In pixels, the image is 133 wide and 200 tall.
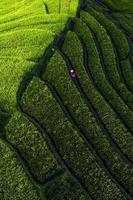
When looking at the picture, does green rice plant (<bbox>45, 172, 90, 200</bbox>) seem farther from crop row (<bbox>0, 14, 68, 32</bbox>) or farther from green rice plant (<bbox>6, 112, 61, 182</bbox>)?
crop row (<bbox>0, 14, 68, 32</bbox>)

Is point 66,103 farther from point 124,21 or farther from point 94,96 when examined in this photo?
point 124,21

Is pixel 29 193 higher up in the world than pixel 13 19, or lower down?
lower down

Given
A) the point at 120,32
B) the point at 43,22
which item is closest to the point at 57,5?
the point at 43,22

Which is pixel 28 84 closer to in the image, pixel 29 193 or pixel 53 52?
pixel 53 52

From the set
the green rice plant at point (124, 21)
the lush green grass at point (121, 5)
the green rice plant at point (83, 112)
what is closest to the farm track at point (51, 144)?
the green rice plant at point (83, 112)

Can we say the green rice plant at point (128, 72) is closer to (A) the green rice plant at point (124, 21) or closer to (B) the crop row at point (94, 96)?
(B) the crop row at point (94, 96)

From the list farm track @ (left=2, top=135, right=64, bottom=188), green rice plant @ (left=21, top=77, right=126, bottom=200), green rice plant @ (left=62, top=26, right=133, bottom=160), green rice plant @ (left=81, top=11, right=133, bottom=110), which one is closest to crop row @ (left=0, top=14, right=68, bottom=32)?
green rice plant @ (left=62, top=26, right=133, bottom=160)
